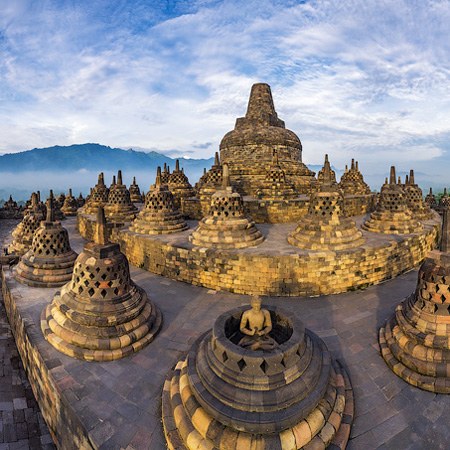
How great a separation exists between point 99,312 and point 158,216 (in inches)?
323

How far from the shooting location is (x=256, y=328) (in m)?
4.99

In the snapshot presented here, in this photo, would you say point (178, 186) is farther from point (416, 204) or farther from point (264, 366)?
point (264, 366)

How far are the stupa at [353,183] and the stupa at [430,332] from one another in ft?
66.9

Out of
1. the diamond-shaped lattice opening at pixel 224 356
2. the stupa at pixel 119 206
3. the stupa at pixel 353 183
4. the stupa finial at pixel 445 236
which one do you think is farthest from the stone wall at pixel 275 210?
the diamond-shaped lattice opening at pixel 224 356

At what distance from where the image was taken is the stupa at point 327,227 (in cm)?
1095

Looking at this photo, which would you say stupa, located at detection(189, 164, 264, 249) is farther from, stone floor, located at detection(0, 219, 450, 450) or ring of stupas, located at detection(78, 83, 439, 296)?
stone floor, located at detection(0, 219, 450, 450)

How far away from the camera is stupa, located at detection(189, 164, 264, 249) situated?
11602 millimetres

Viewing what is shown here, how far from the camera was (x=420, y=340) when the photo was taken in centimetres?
588

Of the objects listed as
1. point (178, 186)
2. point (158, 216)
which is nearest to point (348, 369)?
point (158, 216)

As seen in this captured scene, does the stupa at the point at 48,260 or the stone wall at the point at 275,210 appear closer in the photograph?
the stupa at the point at 48,260

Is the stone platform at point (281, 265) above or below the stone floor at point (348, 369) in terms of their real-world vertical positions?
above

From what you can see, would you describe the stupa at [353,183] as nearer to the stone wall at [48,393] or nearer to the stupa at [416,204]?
the stupa at [416,204]

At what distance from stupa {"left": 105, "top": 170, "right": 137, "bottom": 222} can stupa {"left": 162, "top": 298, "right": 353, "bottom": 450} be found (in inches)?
582

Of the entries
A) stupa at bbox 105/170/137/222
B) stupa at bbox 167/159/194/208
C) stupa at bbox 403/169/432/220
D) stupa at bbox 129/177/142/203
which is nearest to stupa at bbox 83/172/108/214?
stupa at bbox 105/170/137/222
